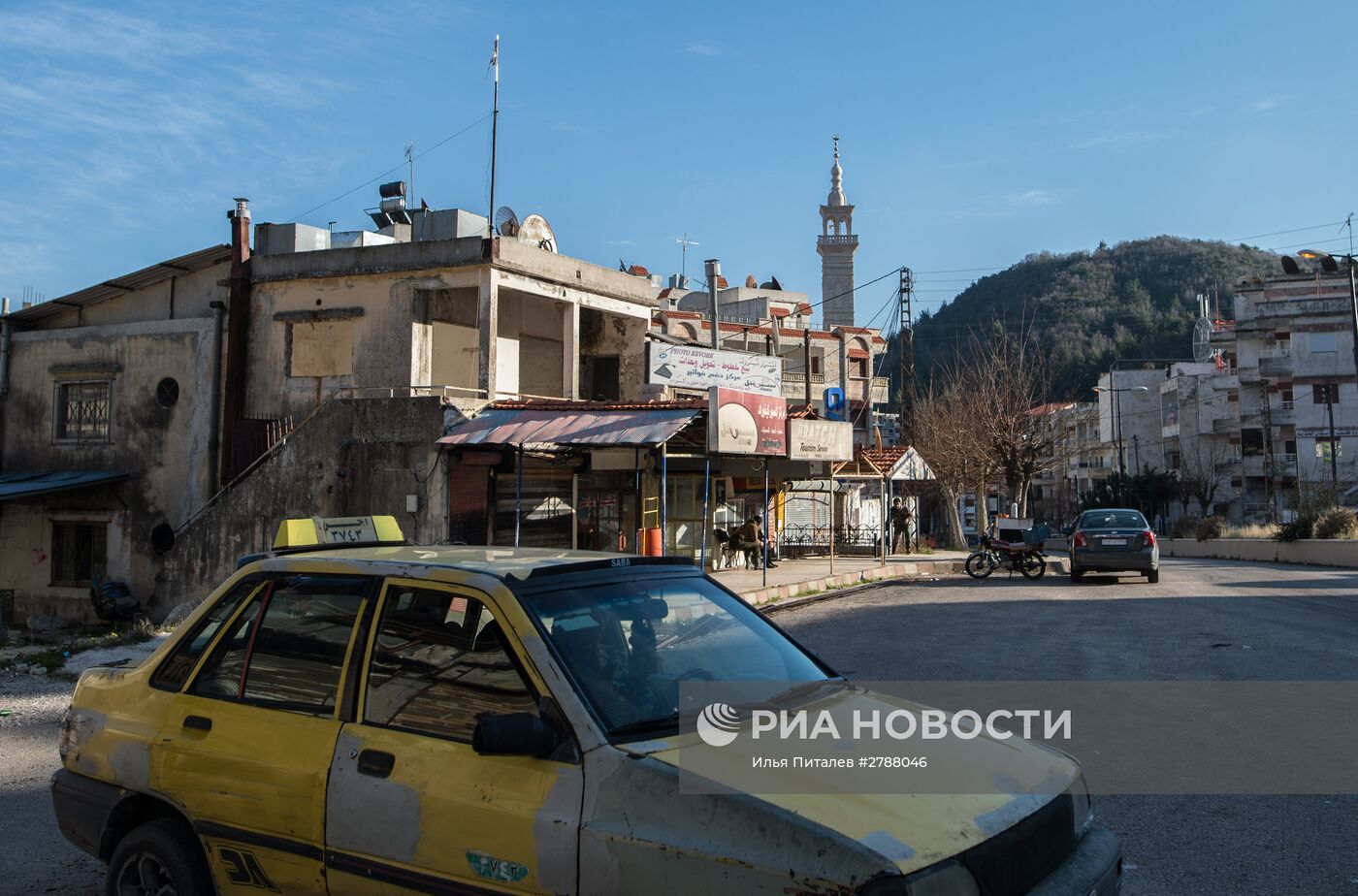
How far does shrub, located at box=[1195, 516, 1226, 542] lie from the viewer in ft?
125

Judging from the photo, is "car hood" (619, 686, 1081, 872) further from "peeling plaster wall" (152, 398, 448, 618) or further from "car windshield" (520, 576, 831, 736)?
"peeling plaster wall" (152, 398, 448, 618)

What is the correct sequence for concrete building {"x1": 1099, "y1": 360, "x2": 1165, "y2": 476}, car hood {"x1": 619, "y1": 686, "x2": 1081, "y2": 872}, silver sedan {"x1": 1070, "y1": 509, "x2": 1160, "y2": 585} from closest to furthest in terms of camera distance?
car hood {"x1": 619, "y1": 686, "x2": 1081, "y2": 872} → silver sedan {"x1": 1070, "y1": 509, "x2": 1160, "y2": 585} → concrete building {"x1": 1099, "y1": 360, "x2": 1165, "y2": 476}

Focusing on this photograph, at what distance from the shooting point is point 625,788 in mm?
2754

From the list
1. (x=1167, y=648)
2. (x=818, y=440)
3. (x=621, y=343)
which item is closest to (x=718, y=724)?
(x=1167, y=648)

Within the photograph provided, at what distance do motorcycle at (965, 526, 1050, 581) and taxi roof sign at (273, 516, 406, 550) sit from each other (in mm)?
18226

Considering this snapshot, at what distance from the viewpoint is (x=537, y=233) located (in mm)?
23875

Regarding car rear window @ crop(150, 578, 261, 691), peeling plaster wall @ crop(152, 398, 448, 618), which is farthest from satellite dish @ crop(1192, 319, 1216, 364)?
car rear window @ crop(150, 578, 261, 691)

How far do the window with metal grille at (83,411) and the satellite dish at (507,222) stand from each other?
9534 millimetres

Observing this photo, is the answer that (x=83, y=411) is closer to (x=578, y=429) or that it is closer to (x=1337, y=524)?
(x=578, y=429)

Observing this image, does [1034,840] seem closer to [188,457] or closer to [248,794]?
[248,794]

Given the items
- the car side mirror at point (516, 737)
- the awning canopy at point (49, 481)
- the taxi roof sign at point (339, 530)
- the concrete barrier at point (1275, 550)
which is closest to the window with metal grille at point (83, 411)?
the awning canopy at point (49, 481)

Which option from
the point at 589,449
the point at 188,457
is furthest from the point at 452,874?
the point at 188,457

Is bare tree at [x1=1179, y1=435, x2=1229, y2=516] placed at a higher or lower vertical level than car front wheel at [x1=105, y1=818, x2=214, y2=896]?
higher

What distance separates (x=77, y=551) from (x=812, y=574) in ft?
54.6
